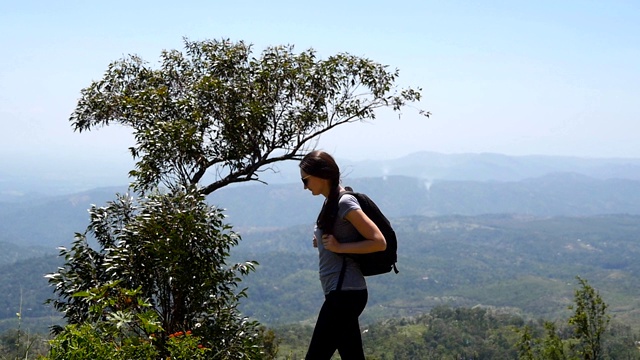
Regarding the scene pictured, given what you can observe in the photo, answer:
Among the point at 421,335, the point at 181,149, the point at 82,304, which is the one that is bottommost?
the point at 421,335

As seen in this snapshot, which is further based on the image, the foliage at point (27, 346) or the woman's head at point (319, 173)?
the foliage at point (27, 346)

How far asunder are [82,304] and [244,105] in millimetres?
3619

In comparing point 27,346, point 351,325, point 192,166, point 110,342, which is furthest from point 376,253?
point 192,166

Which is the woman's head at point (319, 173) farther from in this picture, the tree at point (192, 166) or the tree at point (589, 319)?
the tree at point (589, 319)

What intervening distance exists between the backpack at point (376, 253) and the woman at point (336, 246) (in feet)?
0.19

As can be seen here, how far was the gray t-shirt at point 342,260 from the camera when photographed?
162 inches

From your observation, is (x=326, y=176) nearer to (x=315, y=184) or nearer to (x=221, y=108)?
(x=315, y=184)

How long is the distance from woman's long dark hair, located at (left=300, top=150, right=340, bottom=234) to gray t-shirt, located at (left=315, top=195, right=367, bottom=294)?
0.05m

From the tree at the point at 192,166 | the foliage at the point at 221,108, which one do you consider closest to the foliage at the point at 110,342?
the tree at the point at 192,166

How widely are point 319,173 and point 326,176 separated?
0.16 feet

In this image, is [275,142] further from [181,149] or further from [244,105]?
[181,149]

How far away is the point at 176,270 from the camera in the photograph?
6.06m

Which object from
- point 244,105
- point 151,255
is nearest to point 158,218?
point 151,255

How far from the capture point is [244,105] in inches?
363
